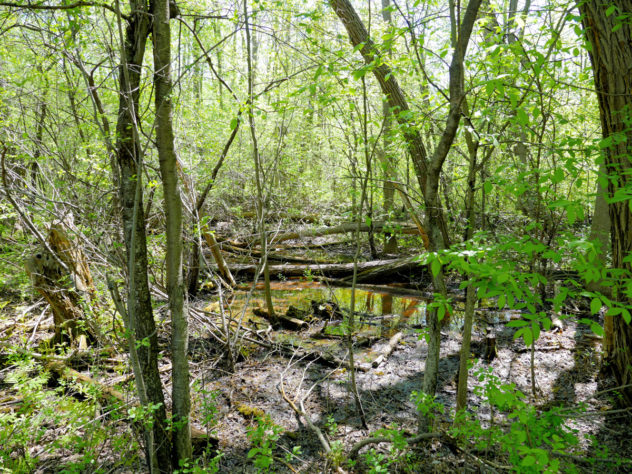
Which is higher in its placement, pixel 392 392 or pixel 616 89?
pixel 616 89

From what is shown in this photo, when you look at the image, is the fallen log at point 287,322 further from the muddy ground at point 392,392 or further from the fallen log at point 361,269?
the fallen log at point 361,269

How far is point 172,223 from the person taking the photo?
A: 9.25 ft

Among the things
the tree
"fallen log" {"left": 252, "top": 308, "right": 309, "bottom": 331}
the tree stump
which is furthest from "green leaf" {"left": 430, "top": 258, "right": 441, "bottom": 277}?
"fallen log" {"left": 252, "top": 308, "right": 309, "bottom": 331}

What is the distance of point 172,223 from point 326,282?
271cm

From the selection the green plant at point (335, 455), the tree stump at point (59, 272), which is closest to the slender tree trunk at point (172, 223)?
the green plant at point (335, 455)

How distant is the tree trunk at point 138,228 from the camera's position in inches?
103

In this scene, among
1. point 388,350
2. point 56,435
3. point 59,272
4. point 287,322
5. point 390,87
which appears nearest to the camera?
point 56,435

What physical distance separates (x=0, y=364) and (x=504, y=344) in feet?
22.3

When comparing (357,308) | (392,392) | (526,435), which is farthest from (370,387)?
(357,308)

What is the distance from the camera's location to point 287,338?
6094 millimetres

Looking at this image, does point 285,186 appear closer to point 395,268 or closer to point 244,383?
point 395,268

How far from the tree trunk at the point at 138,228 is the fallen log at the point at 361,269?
6.17 metres

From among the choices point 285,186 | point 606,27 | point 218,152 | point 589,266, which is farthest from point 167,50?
point 285,186

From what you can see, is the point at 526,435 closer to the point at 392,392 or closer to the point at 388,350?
the point at 392,392
